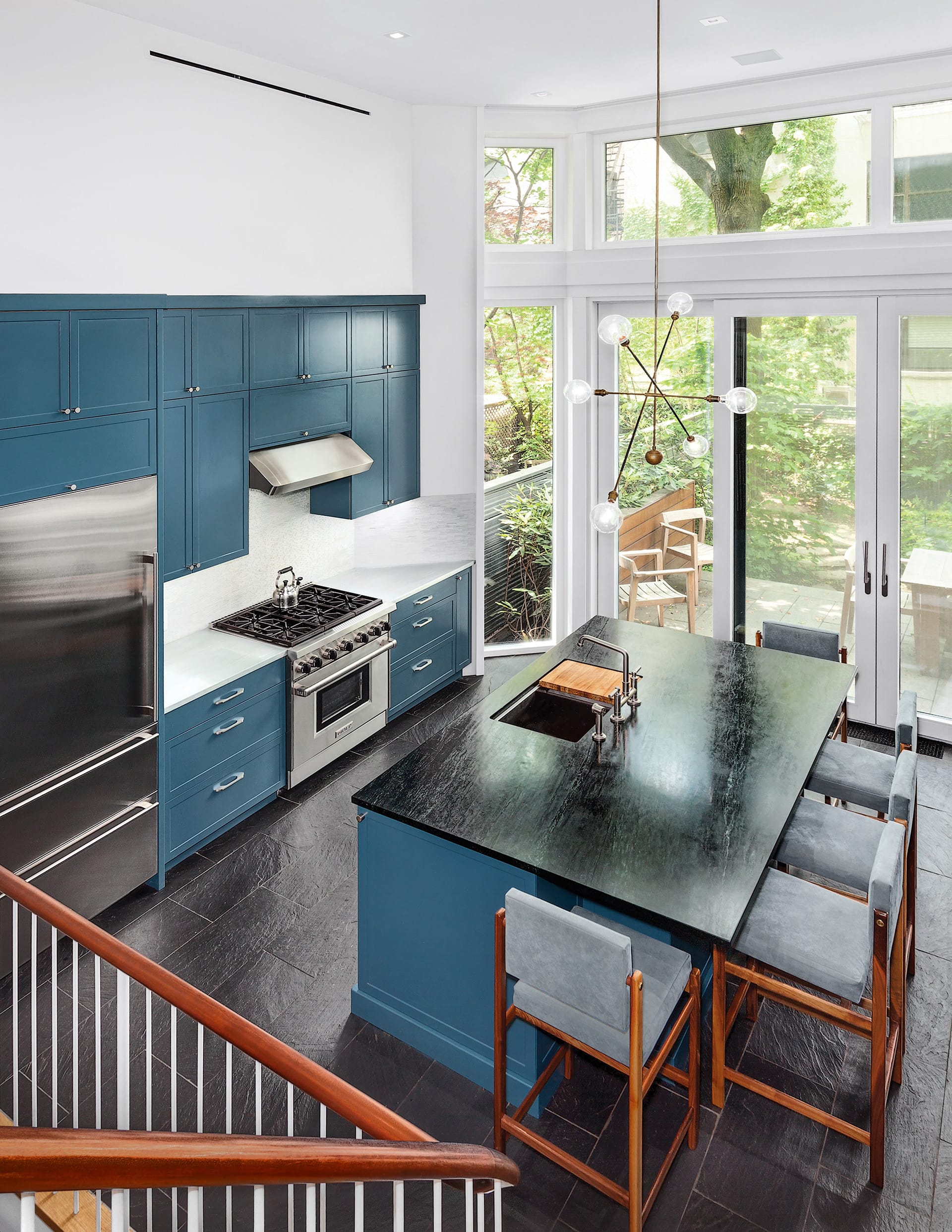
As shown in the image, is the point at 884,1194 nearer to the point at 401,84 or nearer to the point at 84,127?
the point at 84,127

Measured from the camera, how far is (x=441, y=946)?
10.1ft

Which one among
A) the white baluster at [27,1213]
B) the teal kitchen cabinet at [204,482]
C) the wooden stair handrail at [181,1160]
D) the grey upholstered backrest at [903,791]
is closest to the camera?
the wooden stair handrail at [181,1160]

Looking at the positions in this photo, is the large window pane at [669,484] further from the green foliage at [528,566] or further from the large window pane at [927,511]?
the large window pane at [927,511]

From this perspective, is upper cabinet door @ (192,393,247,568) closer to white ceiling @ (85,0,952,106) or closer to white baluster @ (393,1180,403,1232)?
white ceiling @ (85,0,952,106)

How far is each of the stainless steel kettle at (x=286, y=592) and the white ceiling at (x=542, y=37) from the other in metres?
→ 2.57

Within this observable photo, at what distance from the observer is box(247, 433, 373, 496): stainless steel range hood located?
4695 mm

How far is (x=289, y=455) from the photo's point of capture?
16.0ft

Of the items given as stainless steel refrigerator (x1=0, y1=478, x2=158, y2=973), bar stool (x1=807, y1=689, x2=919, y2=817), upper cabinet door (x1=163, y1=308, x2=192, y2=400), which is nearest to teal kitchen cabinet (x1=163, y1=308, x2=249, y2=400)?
upper cabinet door (x1=163, y1=308, x2=192, y2=400)

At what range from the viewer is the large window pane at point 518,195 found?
5965 mm

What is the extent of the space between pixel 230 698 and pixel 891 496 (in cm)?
373

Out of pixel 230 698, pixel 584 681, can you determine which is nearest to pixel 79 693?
pixel 230 698

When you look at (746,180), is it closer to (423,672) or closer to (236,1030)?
(423,672)

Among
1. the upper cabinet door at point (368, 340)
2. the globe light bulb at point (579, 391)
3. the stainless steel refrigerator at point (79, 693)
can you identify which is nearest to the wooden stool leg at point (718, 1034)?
the globe light bulb at point (579, 391)

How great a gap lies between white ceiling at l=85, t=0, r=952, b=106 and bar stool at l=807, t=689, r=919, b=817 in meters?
2.92
